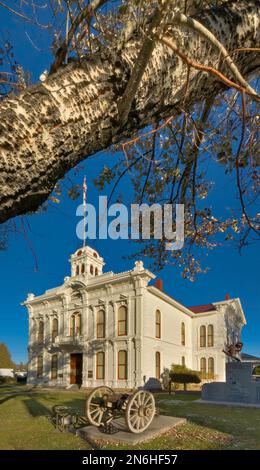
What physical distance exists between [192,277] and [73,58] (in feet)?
16.1

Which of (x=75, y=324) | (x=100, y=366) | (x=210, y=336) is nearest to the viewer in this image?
(x=100, y=366)

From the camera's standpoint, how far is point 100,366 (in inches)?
1105

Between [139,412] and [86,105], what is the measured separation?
8990mm

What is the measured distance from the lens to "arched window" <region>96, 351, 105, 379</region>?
91.2 feet

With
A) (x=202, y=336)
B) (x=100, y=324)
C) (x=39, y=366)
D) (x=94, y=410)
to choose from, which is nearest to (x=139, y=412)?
(x=94, y=410)

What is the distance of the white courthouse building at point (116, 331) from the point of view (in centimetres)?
2653

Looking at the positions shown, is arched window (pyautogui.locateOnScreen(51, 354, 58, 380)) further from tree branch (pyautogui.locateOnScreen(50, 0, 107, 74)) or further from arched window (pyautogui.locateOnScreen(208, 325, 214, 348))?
tree branch (pyautogui.locateOnScreen(50, 0, 107, 74))

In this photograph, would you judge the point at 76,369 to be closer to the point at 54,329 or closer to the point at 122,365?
the point at 54,329

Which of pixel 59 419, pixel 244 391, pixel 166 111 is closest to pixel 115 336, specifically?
pixel 244 391

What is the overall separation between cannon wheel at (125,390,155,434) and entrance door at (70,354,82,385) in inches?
857

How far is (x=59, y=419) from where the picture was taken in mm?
9945

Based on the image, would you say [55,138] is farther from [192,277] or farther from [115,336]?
[115,336]

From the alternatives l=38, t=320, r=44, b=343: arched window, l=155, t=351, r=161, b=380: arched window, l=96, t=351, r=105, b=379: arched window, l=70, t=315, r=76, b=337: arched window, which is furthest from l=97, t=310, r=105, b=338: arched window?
l=38, t=320, r=44, b=343: arched window

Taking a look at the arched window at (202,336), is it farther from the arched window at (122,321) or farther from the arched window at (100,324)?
the arched window at (100,324)
